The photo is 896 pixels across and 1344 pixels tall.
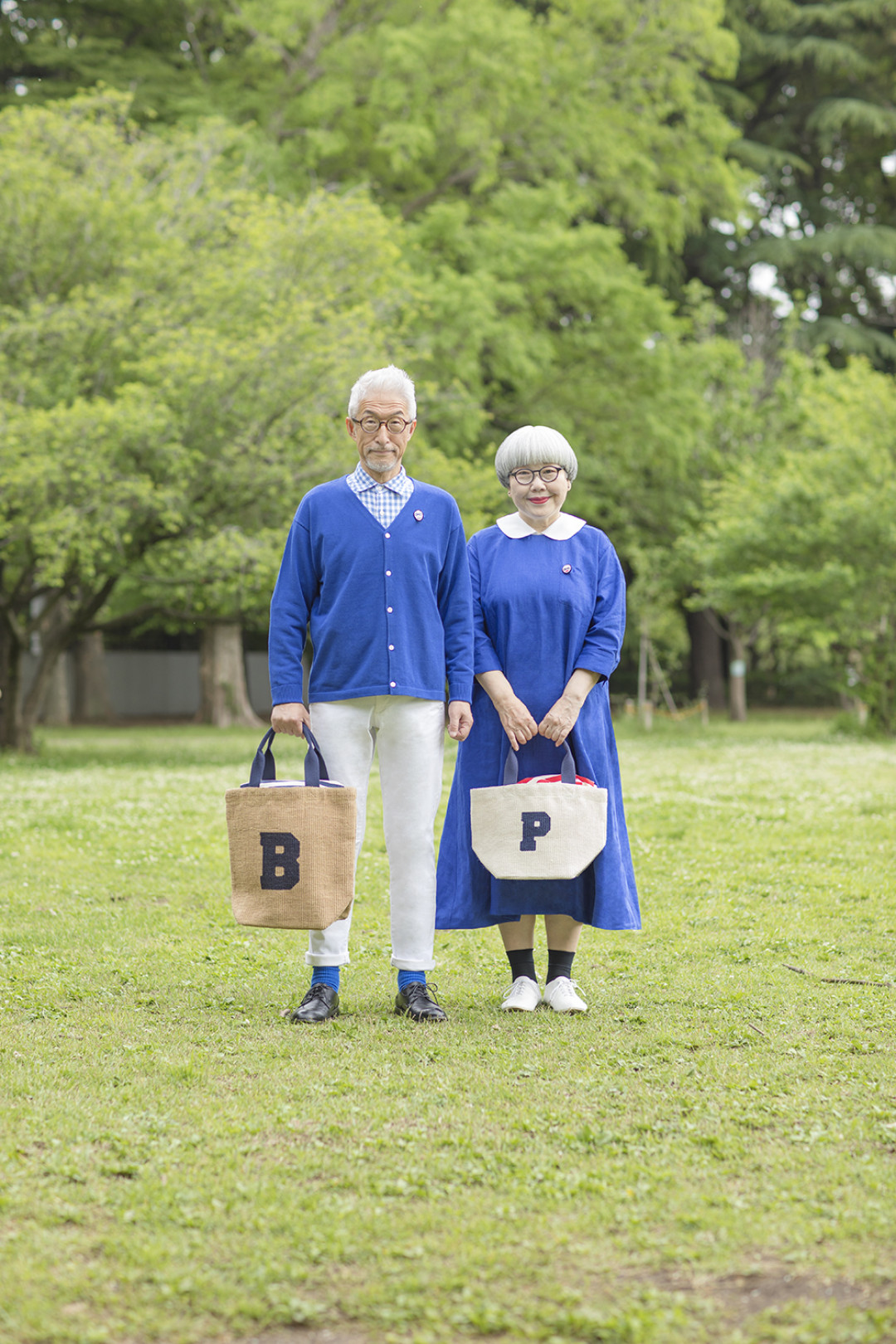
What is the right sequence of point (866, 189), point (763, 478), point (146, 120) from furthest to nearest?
point (866, 189)
point (763, 478)
point (146, 120)

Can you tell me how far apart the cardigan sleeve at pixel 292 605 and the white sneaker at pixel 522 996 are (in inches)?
51.4

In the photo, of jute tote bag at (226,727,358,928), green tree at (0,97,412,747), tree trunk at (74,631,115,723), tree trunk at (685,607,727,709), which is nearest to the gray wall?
tree trunk at (74,631,115,723)

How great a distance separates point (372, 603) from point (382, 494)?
1.31 feet

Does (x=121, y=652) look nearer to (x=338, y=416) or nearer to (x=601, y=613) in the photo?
(x=338, y=416)

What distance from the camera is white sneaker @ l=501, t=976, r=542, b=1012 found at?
4660mm

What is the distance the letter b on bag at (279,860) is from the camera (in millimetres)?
4281

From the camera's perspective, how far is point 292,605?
4629mm

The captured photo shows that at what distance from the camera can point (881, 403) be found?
871 inches

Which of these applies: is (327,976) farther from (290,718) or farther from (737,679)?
(737,679)

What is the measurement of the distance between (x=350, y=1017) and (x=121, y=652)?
35187 mm

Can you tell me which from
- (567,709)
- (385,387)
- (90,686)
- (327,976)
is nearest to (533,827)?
(567,709)

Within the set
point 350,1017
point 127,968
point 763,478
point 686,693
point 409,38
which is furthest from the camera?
point 686,693

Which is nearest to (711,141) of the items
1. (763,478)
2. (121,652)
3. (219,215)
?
(763,478)

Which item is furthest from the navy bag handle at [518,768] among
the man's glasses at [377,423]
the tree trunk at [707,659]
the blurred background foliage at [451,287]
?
the tree trunk at [707,659]
